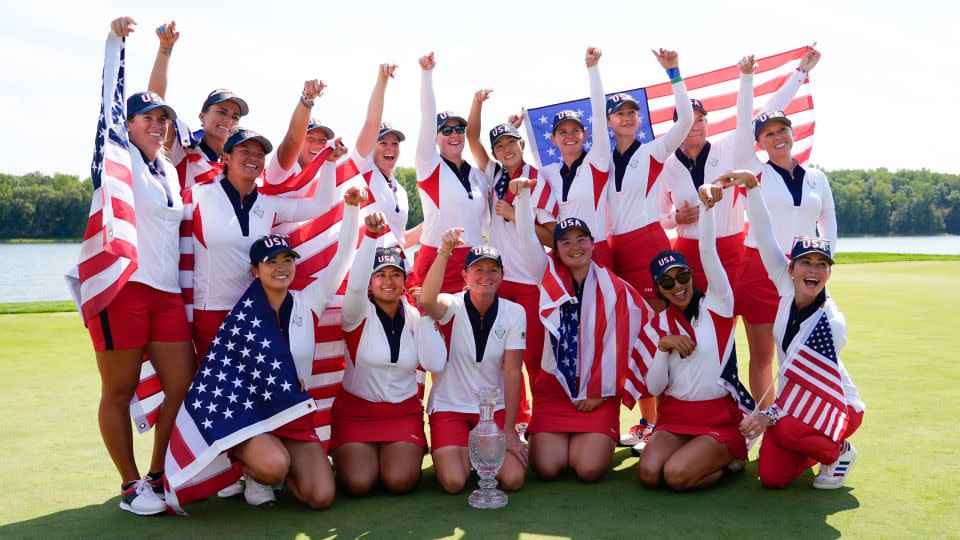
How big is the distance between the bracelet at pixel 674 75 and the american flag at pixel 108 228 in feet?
12.8

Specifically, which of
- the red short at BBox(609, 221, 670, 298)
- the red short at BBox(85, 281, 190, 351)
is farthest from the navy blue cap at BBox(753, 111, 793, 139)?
the red short at BBox(85, 281, 190, 351)

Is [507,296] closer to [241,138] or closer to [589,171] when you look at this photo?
[589,171]

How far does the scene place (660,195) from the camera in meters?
6.50

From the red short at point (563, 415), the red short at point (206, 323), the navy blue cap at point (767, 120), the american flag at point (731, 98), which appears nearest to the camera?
the red short at point (206, 323)

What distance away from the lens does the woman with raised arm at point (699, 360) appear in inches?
206

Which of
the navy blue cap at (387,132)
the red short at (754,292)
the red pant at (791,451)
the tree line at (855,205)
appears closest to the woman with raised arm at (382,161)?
the navy blue cap at (387,132)

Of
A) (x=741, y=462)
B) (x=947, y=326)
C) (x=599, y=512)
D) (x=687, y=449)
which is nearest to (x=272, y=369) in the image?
(x=599, y=512)

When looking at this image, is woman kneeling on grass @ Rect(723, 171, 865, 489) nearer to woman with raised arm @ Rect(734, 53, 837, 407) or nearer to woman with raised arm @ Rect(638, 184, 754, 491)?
woman with raised arm @ Rect(638, 184, 754, 491)

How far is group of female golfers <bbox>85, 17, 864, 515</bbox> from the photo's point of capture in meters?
4.93

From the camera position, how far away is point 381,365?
534cm

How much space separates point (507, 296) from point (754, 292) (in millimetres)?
1903

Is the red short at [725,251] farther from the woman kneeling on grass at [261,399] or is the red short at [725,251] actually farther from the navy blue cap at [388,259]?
the woman kneeling on grass at [261,399]

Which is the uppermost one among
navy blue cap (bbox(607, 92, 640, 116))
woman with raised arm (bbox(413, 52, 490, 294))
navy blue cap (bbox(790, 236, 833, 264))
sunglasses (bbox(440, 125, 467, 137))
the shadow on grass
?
navy blue cap (bbox(607, 92, 640, 116))

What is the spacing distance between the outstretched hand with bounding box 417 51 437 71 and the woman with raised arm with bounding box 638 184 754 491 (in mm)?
2496
